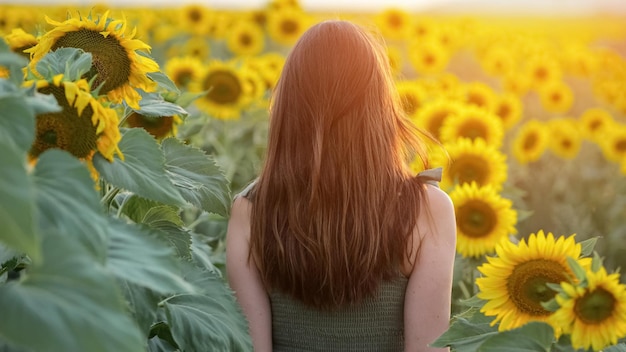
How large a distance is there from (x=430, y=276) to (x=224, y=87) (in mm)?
3307

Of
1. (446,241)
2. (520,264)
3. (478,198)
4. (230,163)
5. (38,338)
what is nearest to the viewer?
(38,338)

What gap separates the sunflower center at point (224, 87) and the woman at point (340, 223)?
3.06 m

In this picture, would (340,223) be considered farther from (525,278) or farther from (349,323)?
(525,278)

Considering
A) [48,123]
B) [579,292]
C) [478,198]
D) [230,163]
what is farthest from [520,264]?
[230,163]

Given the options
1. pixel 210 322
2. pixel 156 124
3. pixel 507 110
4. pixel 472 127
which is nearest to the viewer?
pixel 210 322

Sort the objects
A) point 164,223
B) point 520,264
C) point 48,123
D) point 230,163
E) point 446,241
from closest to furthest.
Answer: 1. point 48,123
2. point 520,264
3. point 164,223
4. point 446,241
5. point 230,163

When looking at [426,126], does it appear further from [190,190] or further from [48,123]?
[48,123]

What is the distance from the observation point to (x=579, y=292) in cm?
140

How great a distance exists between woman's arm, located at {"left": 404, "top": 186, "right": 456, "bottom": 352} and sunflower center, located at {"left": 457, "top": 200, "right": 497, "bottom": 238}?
952 millimetres

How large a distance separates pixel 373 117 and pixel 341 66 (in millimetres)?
132

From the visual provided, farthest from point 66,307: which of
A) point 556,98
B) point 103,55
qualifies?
point 556,98

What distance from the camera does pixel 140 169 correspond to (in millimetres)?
1446

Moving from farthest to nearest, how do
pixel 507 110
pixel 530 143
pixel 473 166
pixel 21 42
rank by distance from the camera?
pixel 507 110
pixel 530 143
pixel 473 166
pixel 21 42

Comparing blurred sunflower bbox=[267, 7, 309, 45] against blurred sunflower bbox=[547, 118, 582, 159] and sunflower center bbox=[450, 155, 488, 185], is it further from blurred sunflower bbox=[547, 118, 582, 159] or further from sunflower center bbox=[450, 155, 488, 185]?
sunflower center bbox=[450, 155, 488, 185]
